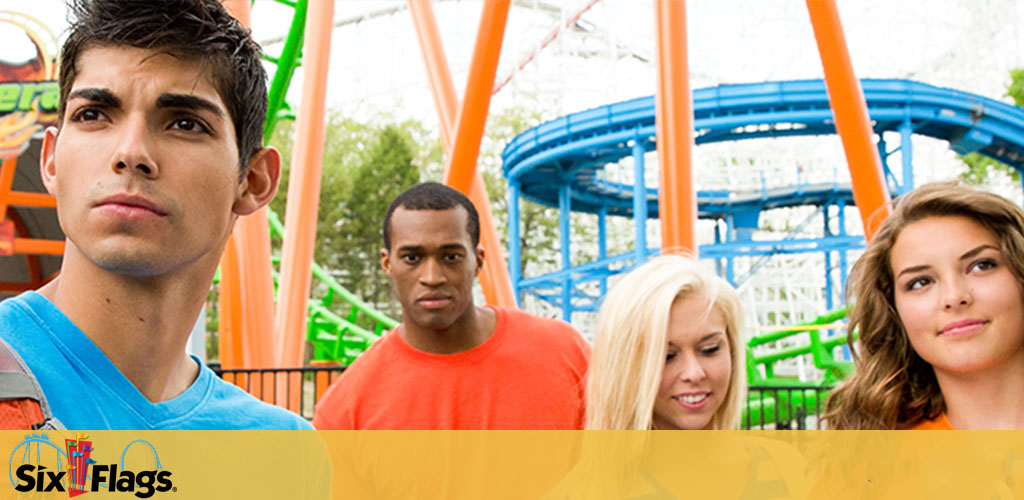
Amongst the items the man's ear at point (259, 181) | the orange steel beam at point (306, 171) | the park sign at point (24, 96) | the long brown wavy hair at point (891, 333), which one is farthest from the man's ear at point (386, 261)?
the park sign at point (24, 96)

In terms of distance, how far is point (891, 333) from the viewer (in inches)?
78.1

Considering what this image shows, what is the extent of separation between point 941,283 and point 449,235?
163cm

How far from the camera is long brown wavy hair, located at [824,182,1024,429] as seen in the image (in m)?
1.76

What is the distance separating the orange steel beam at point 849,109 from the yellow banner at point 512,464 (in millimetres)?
2590

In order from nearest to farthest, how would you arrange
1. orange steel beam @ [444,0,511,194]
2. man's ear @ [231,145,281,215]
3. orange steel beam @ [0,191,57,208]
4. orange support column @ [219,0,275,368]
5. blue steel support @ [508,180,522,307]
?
man's ear @ [231,145,281,215] → orange steel beam @ [444,0,511,194] → orange support column @ [219,0,275,368] → orange steel beam @ [0,191,57,208] → blue steel support @ [508,180,522,307]

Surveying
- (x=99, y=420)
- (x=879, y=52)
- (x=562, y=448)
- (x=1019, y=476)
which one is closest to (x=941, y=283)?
(x=1019, y=476)

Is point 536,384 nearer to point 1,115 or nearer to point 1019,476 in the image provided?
A: point 1019,476

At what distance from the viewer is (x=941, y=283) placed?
165 centimetres

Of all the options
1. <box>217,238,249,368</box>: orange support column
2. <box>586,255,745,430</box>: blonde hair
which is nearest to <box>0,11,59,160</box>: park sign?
<box>217,238,249,368</box>: orange support column

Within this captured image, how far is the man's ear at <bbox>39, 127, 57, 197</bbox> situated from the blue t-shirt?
0.14 meters

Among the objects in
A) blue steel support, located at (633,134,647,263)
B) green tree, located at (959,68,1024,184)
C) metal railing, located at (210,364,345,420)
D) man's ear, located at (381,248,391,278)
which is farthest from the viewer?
green tree, located at (959,68,1024,184)

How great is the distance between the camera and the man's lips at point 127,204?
0.93m

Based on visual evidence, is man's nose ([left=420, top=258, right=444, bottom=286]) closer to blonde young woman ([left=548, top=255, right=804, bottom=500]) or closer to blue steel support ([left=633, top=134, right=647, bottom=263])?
blonde young woman ([left=548, top=255, right=804, bottom=500])

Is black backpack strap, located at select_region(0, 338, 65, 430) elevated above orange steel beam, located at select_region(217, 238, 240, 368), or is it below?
below
